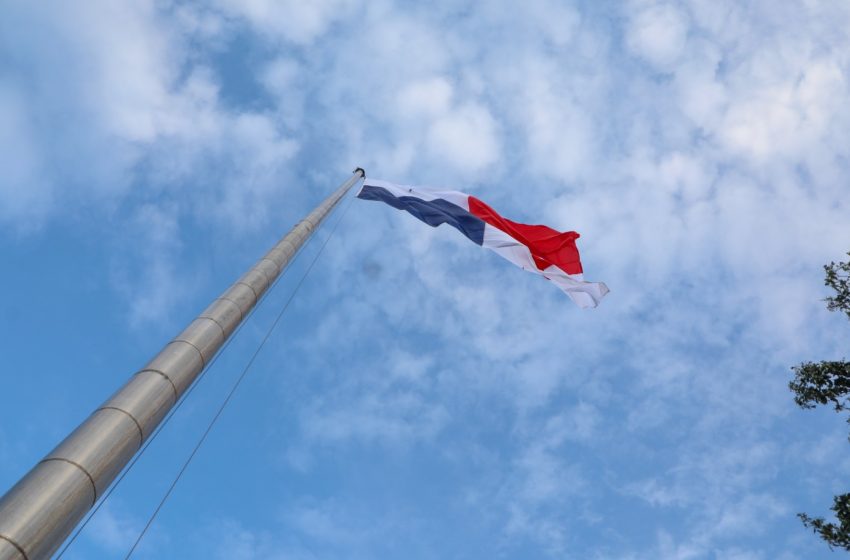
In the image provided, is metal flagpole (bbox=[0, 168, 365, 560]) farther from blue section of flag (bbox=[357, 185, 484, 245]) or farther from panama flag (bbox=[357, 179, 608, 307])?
panama flag (bbox=[357, 179, 608, 307])

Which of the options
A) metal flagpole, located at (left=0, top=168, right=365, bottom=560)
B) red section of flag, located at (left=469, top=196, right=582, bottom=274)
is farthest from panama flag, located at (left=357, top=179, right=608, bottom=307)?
metal flagpole, located at (left=0, top=168, right=365, bottom=560)

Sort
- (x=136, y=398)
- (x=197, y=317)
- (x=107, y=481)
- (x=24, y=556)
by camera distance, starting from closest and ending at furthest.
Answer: (x=24, y=556), (x=107, y=481), (x=136, y=398), (x=197, y=317)

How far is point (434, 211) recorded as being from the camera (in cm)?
2695

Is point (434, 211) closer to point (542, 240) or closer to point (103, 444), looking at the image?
point (542, 240)

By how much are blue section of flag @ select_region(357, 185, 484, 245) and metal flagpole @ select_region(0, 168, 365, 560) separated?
12.6 m

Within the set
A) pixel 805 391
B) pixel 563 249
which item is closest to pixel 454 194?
pixel 563 249

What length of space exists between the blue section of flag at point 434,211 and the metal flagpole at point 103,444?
12637mm

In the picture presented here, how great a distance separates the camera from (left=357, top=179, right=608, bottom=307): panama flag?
25812 millimetres

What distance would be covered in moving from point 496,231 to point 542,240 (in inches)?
78.4

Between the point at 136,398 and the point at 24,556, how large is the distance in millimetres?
2986

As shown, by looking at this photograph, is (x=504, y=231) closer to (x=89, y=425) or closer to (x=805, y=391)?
(x=805, y=391)

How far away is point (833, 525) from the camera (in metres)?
20.6

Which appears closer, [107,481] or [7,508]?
[7,508]

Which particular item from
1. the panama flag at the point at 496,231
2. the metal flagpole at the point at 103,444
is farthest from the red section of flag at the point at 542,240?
the metal flagpole at the point at 103,444
